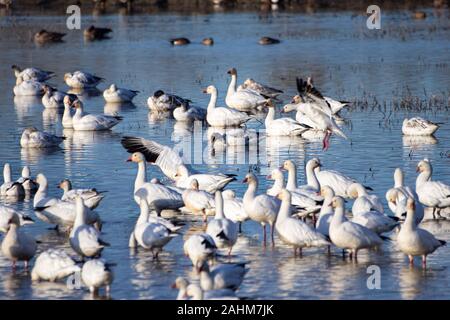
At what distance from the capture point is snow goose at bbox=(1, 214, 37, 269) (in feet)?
37.6

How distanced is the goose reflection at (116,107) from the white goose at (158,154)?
25.4 ft

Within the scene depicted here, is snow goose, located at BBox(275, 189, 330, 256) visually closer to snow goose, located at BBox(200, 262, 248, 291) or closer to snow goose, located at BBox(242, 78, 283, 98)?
snow goose, located at BBox(200, 262, 248, 291)

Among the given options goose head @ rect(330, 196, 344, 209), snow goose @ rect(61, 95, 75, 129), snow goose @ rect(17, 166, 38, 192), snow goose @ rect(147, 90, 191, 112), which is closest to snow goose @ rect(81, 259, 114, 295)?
goose head @ rect(330, 196, 344, 209)

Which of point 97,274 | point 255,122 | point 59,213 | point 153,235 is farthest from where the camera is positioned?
point 255,122

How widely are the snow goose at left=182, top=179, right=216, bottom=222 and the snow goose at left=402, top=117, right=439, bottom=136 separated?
23.6 ft

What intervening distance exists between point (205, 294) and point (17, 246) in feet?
9.29

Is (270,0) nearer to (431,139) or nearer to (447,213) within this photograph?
(431,139)

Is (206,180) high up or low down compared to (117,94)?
down

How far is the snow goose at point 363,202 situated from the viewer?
1274 centimetres

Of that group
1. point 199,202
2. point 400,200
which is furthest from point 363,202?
point 199,202

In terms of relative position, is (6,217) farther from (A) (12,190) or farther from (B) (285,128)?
(B) (285,128)

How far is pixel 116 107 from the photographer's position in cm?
2498

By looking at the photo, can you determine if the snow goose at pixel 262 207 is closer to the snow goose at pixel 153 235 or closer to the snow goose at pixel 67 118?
the snow goose at pixel 153 235

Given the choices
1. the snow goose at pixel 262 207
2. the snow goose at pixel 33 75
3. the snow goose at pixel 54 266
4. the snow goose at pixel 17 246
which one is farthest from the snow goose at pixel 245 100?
the snow goose at pixel 54 266
